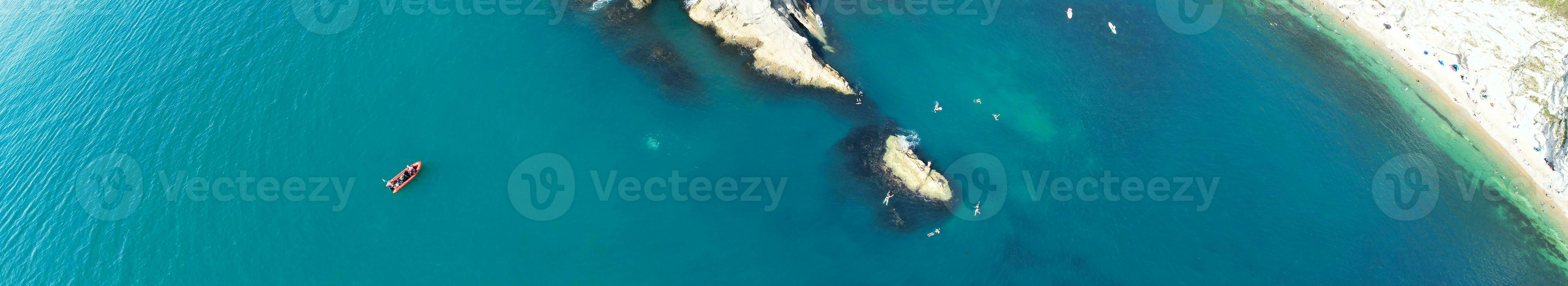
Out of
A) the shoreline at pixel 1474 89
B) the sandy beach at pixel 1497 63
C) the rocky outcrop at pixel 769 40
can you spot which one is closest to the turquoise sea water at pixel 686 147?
the rocky outcrop at pixel 769 40

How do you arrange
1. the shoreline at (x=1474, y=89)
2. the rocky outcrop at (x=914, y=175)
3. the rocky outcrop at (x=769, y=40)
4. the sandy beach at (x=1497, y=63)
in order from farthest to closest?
the rocky outcrop at (x=769, y=40) < the sandy beach at (x=1497, y=63) < the shoreline at (x=1474, y=89) < the rocky outcrop at (x=914, y=175)

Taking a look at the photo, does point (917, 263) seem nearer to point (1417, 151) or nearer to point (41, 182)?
point (1417, 151)

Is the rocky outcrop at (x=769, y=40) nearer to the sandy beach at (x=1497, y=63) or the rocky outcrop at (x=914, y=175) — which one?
the rocky outcrop at (x=914, y=175)

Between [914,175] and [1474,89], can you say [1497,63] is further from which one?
[914,175]

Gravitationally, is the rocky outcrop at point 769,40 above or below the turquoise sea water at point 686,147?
above

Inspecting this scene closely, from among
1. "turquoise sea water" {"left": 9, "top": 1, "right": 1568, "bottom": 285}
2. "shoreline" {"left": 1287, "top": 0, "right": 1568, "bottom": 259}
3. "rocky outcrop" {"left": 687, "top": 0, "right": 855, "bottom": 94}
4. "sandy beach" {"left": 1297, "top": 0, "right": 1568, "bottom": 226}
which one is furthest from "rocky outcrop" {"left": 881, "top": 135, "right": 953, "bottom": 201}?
"sandy beach" {"left": 1297, "top": 0, "right": 1568, "bottom": 226}

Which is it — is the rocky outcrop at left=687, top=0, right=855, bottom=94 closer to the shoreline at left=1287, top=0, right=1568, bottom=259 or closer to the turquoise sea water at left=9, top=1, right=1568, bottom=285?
the turquoise sea water at left=9, top=1, right=1568, bottom=285

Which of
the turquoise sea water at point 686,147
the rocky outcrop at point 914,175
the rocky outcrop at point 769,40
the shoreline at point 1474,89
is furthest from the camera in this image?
the rocky outcrop at point 769,40
